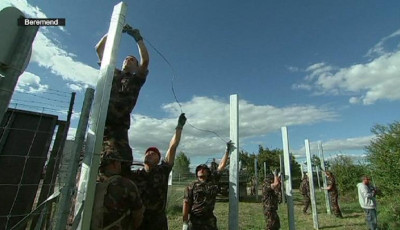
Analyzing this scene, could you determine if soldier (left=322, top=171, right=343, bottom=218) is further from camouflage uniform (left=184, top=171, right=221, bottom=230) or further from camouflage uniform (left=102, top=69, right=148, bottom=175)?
camouflage uniform (left=102, top=69, right=148, bottom=175)

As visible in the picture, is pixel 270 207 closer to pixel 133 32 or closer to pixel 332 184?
pixel 133 32

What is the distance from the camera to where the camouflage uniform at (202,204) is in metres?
3.76

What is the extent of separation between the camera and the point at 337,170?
1931 centimetres

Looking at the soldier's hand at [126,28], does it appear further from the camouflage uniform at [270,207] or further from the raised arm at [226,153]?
the camouflage uniform at [270,207]

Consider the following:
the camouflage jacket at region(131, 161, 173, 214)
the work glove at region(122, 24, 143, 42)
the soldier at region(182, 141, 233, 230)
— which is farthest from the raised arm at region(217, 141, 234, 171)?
the work glove at region(122, 24, 143, 42)

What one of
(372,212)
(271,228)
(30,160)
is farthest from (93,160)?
(372,212)

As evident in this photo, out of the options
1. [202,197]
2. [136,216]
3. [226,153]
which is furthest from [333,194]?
[136,216]

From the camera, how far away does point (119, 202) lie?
2.32m

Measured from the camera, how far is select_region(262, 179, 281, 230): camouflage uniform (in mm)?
6824

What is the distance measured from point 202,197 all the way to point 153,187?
0.97 metres

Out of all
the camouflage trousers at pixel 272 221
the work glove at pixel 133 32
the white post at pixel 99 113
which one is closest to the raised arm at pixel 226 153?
the work glove at pixel 133 32

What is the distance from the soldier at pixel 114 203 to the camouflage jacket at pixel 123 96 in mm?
438

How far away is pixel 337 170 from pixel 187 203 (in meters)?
18.4

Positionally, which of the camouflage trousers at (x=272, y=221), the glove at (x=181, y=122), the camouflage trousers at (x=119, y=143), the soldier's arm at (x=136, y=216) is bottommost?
the camouflage trousers at (x=272, y=221)
